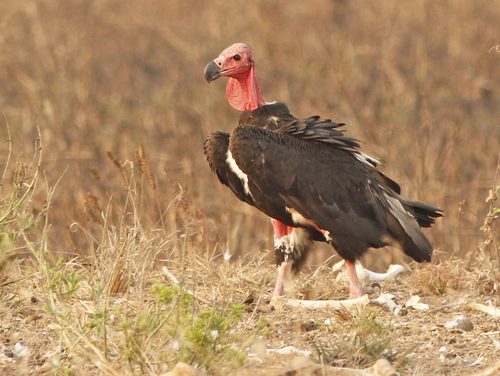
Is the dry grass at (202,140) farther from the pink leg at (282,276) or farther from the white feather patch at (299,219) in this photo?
the white feather patch at (299,219)

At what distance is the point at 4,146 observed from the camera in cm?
1088

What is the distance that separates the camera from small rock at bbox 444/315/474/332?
14.1ft

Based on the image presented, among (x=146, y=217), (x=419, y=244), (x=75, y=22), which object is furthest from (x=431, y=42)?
(x=419, y=244)

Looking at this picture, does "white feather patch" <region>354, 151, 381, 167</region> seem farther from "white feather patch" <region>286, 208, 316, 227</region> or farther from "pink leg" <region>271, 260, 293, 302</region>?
"pink leg" <region>271, 260, 293, 302</region>

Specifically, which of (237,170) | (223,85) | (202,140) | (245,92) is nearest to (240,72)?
(245,92)

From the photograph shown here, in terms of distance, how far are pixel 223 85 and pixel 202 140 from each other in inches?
76.6

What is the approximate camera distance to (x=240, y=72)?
552cm

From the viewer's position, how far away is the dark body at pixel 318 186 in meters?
4.86

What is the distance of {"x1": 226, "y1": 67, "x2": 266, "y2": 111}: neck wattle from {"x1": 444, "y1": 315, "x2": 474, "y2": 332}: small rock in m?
1.94

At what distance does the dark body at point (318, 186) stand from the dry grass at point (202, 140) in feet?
1.05

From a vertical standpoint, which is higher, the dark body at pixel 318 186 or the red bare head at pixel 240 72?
the red bare head at pixel 240 72

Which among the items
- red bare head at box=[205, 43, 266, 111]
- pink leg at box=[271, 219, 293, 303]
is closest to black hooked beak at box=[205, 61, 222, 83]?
red bare head at box=[205, 43, 266, 111]

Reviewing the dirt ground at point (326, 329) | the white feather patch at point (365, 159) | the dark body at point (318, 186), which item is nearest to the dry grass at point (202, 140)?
the dirt ground at point (326, 329)

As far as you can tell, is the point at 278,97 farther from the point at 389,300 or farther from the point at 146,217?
the point at 389,300
